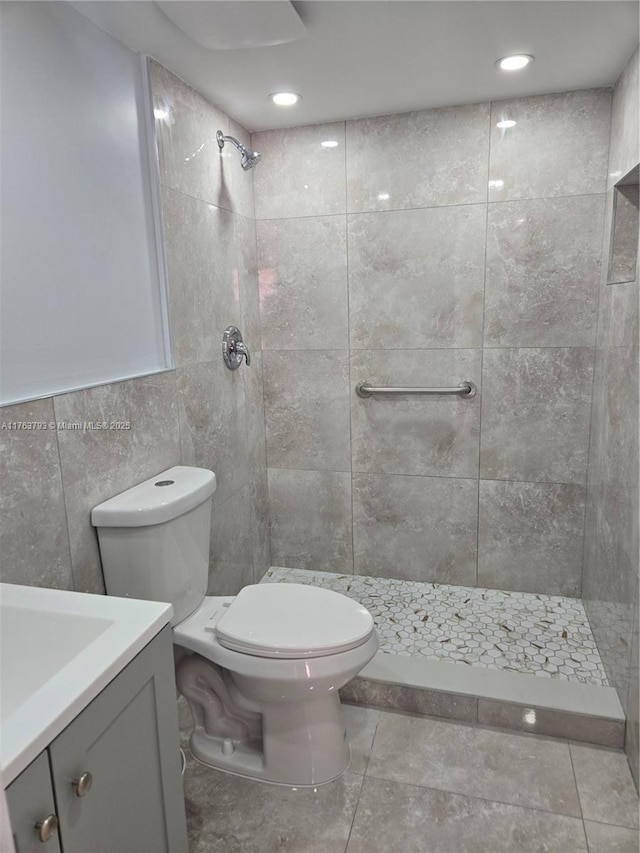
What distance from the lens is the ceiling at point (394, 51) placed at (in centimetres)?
155

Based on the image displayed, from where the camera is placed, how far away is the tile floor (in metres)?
1.54

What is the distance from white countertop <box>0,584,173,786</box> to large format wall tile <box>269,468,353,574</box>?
1.67 metres

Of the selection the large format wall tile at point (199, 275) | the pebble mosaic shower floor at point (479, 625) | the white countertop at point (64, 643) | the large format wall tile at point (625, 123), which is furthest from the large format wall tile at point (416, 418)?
the white countertop at point (64, 643)

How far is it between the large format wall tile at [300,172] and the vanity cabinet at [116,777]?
78.0 inches

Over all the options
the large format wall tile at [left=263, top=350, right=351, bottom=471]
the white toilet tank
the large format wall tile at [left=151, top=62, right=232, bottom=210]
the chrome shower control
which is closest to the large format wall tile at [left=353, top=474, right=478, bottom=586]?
the large format wall tile at [left=263, top=350, right=351, bottom=471]

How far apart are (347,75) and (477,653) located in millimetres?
2098

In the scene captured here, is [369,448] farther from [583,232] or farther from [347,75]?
[347,75]

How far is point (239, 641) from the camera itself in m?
1.62

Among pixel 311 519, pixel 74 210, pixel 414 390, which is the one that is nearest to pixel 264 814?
pixel 311 519

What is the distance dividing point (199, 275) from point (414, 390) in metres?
1.02

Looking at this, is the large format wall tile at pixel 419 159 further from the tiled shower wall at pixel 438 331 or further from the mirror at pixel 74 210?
the mirror at pixel 74 210

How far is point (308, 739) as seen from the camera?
1737 millimetres

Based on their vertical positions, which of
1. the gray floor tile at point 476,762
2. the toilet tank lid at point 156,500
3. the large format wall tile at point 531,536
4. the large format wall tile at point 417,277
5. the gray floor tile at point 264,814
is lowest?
the gray floor tile at point 264,814

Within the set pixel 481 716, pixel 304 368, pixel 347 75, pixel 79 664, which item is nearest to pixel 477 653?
pixel 481 716
